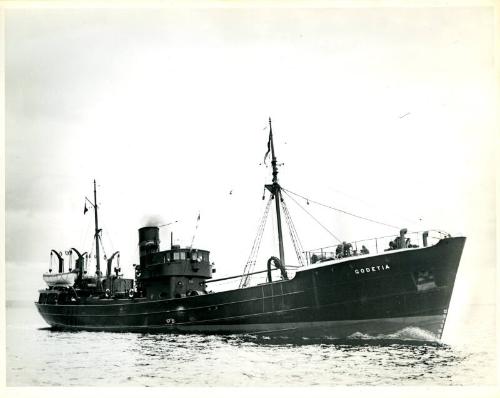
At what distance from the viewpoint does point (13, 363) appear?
15414 millimetres

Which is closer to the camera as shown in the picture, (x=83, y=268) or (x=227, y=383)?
(x=227, y=383)

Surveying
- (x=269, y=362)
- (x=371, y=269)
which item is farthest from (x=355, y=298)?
(x=269, y=362)

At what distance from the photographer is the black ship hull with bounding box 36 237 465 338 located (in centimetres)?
2023

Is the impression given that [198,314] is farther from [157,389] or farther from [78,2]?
[78,2]

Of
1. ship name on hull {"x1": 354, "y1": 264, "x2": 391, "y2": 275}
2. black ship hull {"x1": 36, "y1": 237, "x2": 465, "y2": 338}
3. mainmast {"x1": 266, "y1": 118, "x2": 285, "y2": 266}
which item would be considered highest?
mainmast {"x1": 266, "y1": 118, "x2": 285, "y2": 266}

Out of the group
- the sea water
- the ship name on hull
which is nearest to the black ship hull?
the ship name on hull

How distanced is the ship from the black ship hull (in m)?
0.04

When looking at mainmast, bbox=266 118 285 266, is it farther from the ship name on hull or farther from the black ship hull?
the ship name on hull

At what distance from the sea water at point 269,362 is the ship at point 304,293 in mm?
840

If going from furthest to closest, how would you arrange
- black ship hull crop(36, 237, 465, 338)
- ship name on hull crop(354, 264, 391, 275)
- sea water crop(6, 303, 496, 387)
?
ship name on hull crop(354, 264, 391, 275), black ship hull crop(36, 237, 465, 338), sea water crop(6, 303, 496, 387)

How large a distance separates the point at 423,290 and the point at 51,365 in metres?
14.1

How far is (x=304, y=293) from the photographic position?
21.6 meters

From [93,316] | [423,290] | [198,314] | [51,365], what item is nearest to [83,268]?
[93,316]

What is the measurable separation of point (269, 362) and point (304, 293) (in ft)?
19.1
